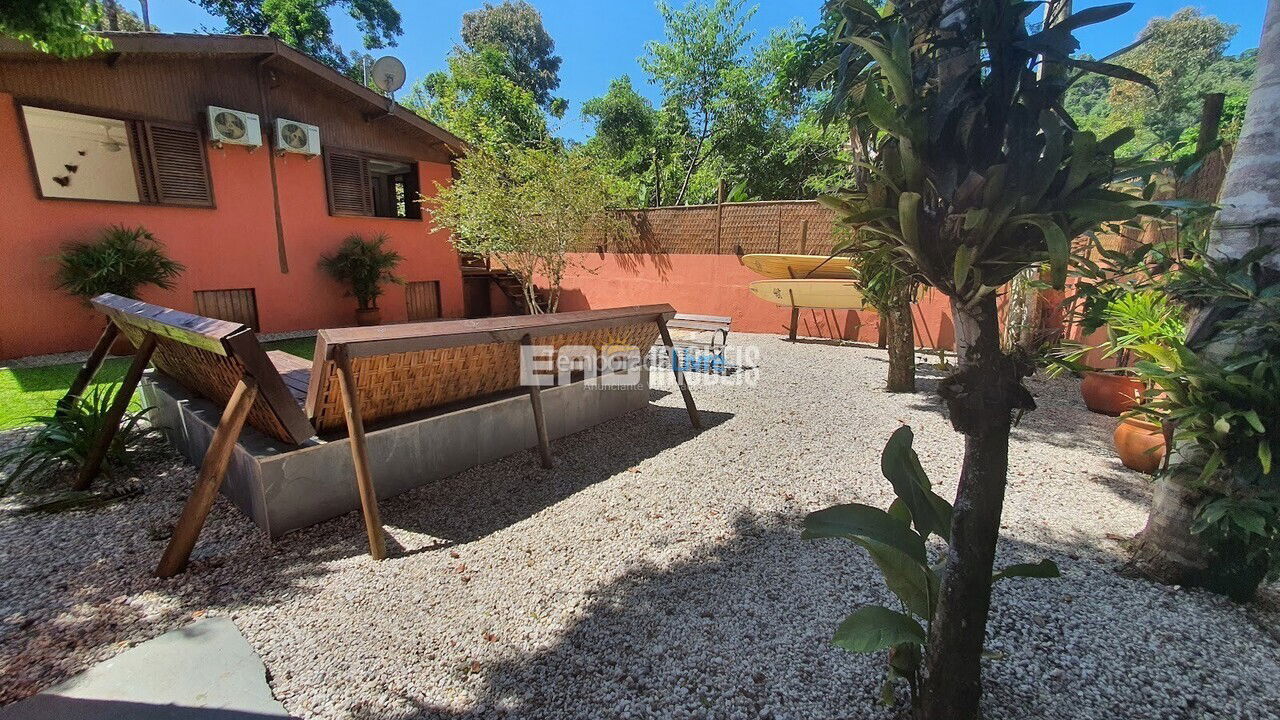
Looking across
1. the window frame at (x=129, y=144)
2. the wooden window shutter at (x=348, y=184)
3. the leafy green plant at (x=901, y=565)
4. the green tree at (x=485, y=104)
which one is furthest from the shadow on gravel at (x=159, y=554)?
the green tree at (x=485, y=104)

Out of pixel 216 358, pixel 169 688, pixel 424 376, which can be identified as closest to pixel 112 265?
pixel 216 358

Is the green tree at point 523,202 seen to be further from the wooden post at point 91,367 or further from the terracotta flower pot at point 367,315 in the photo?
the wooden post at point 91,367

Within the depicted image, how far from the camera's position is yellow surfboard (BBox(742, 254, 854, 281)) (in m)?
8.00

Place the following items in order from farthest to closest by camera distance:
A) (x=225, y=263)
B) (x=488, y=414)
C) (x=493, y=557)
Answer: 1. (x=225, y=263)
2. (x=488, y=414)
3. (x=493, y=557)

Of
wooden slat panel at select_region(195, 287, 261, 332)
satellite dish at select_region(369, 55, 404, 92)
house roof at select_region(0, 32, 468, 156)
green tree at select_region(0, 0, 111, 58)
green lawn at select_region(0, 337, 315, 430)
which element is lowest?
green lawn at select_region(0, 337, 315, 430)

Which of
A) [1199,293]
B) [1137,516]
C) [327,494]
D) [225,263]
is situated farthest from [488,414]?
[225,263]

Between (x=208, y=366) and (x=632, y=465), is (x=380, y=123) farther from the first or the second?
(x=632, y=465)

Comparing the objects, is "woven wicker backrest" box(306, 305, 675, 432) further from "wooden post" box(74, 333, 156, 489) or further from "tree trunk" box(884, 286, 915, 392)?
"tree trunk" box(884, 286, 915, 392)

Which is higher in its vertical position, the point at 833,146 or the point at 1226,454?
the point at 833,146

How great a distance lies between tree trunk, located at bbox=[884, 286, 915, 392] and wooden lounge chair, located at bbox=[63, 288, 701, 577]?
3140 mm

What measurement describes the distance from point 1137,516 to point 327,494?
4610 millimetres

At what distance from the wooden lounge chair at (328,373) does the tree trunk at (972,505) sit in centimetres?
243

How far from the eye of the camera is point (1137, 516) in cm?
282

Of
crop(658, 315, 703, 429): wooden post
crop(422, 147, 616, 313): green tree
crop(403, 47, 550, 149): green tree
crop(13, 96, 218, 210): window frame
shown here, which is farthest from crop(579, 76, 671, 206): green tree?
crop(658, 315, 703, 429): wooden post
